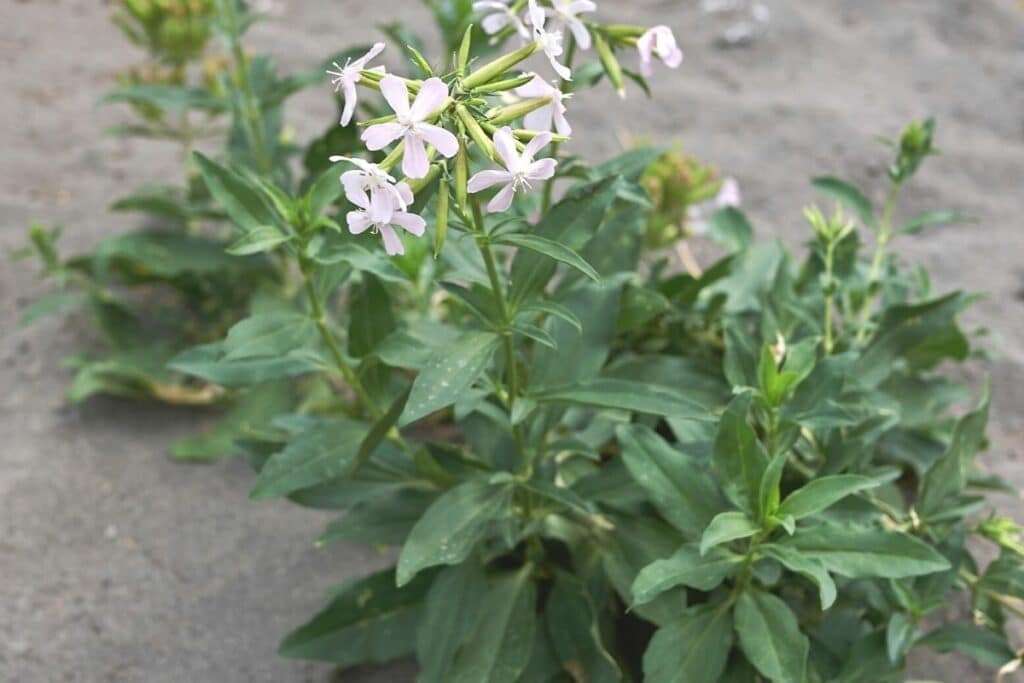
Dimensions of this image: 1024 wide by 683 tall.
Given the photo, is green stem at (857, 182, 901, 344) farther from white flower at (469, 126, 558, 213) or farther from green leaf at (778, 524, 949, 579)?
white flower at (469, 126, 558, 213)

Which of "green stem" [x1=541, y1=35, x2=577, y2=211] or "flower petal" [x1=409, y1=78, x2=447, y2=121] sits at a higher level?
"flower petal" [x1=409, y1=78, x2=447, y2=121]

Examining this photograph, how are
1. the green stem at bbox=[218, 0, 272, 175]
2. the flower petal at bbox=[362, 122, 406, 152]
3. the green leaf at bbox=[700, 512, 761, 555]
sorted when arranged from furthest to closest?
1. the green stem at bbox=[218, 0, 272, 175]
2. the green leaf at bbox=[700, 512, 761, 555]
3. the flower petal at bbox=[362, 122, 406, 152]

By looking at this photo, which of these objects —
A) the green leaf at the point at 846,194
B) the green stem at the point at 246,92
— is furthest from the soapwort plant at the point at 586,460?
the green stem at the point at 246,92

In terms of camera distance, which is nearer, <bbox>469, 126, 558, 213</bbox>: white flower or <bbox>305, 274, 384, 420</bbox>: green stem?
<bbox>469, 126, 558, 213</bbox>: white flower

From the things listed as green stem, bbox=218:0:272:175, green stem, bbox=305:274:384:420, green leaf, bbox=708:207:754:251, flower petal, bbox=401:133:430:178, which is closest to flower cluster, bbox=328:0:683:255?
flower petal, bbox=401:133:430:178

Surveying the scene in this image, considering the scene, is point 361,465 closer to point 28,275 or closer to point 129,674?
point 129,674

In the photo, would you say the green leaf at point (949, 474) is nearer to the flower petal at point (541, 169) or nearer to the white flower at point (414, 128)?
the flower petal at point (541, 169)

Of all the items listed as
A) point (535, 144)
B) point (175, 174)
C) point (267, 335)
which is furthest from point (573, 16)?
point (175, 174)
